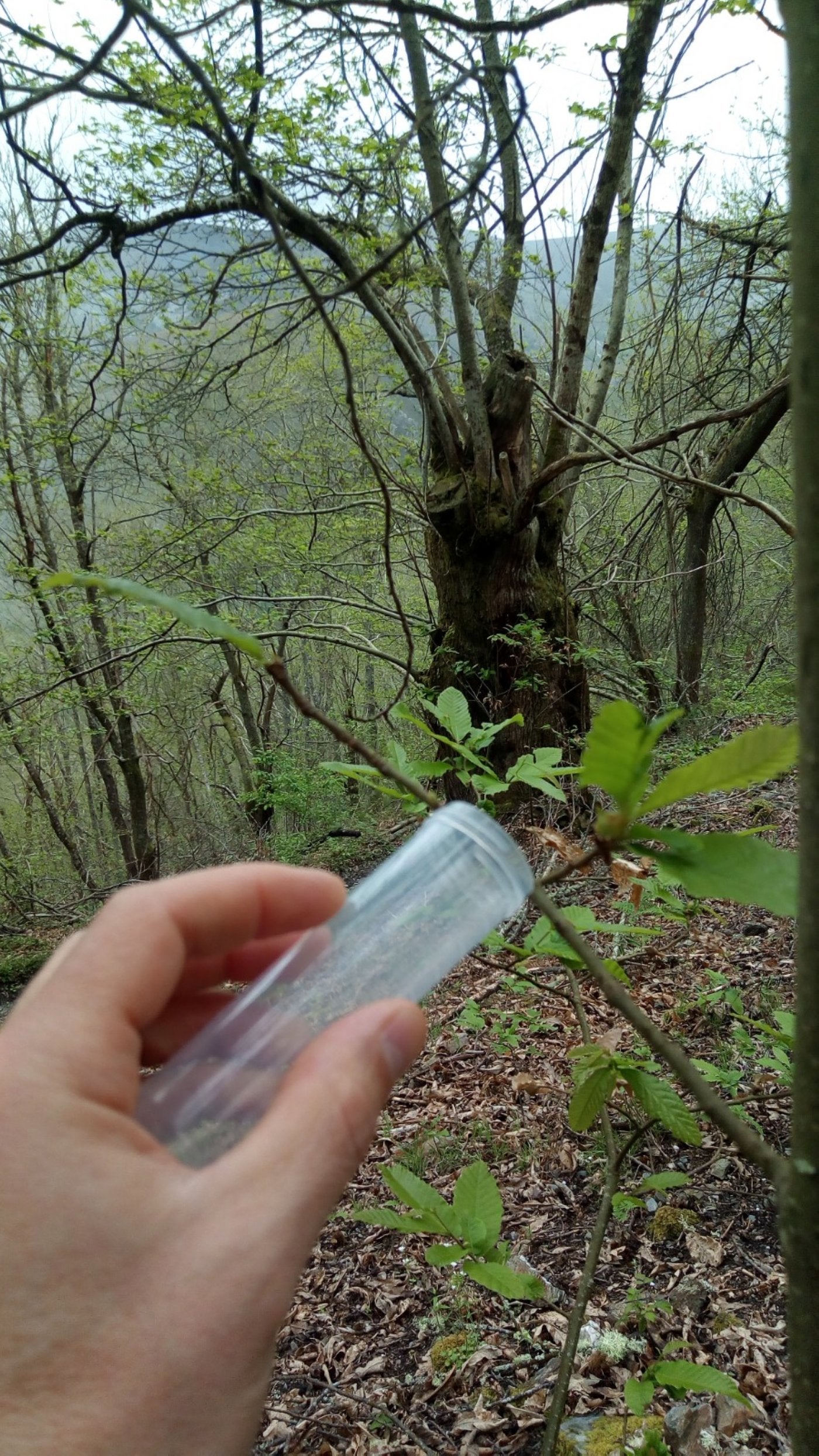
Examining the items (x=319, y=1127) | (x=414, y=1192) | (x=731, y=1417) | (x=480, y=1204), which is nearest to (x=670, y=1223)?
(x=731, y=1417)

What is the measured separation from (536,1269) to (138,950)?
6.47 ft

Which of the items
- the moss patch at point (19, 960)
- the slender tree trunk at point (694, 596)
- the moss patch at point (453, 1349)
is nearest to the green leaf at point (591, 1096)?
the moss patch at point (453, 1349)

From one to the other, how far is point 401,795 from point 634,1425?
4.88ft

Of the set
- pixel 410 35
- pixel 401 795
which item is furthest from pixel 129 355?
pixel 401 795

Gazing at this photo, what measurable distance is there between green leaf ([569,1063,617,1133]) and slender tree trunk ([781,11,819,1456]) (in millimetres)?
668

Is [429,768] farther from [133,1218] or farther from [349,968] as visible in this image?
[133,1218]

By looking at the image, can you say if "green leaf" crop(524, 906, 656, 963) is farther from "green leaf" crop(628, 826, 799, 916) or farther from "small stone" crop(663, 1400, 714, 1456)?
"small stone" crop(663, 1400, 714, 1456)

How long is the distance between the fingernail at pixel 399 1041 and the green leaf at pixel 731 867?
0.35m

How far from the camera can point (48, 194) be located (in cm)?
758

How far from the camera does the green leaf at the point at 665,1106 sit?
3.30 feet

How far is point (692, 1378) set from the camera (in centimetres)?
110

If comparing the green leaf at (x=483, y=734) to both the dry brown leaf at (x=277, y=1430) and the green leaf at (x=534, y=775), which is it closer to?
the green leaf at (x=534, y=775)

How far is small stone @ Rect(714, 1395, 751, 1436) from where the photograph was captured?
150 cm

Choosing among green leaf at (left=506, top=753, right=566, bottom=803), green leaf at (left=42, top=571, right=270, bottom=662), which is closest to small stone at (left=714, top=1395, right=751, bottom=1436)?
green leaf at (left=506, top=753, right=566, bottom=803)
